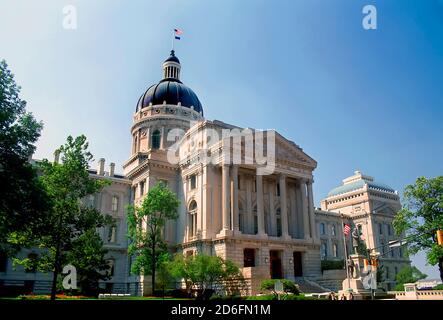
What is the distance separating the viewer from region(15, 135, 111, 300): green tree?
89.4 feet

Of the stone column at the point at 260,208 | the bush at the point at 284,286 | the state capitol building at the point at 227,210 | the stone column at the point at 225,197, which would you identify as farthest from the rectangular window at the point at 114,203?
the bush at the point at 284,286

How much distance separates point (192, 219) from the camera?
46.2 meters

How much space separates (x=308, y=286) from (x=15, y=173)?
31.5 meters

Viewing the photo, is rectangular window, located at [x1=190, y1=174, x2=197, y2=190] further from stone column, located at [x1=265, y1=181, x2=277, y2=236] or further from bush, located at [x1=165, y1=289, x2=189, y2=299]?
bush, located at [x1=165, y1=289, x2=189, y2=299]

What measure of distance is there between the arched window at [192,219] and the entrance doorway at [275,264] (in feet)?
31.9

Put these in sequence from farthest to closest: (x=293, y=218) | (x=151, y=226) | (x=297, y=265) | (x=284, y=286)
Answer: (x=293, y=218)
(x=297, y=265)
(x=151, y=226)
(x=284, y=286)

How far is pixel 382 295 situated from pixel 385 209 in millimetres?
50710

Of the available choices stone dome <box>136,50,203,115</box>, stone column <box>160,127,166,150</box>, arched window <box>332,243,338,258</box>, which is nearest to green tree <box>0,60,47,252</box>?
stone column <box>160,127,166,150</box>

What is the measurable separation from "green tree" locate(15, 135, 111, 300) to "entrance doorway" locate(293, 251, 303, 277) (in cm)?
2514

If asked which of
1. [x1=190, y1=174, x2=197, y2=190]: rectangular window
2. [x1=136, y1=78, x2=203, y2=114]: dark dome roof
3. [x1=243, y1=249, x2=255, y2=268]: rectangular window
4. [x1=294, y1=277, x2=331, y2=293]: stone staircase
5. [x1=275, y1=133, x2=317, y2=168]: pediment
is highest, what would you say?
[x1=136, y1=78, x2=203, y2=114]: dark dome roof

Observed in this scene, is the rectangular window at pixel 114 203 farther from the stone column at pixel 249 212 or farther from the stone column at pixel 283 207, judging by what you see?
the stone column at pixel 283 207

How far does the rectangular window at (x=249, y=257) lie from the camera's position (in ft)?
138

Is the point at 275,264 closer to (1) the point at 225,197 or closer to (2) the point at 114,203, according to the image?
(1) the point at 225,197

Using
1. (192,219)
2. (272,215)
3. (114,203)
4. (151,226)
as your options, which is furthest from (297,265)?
(114,203)
